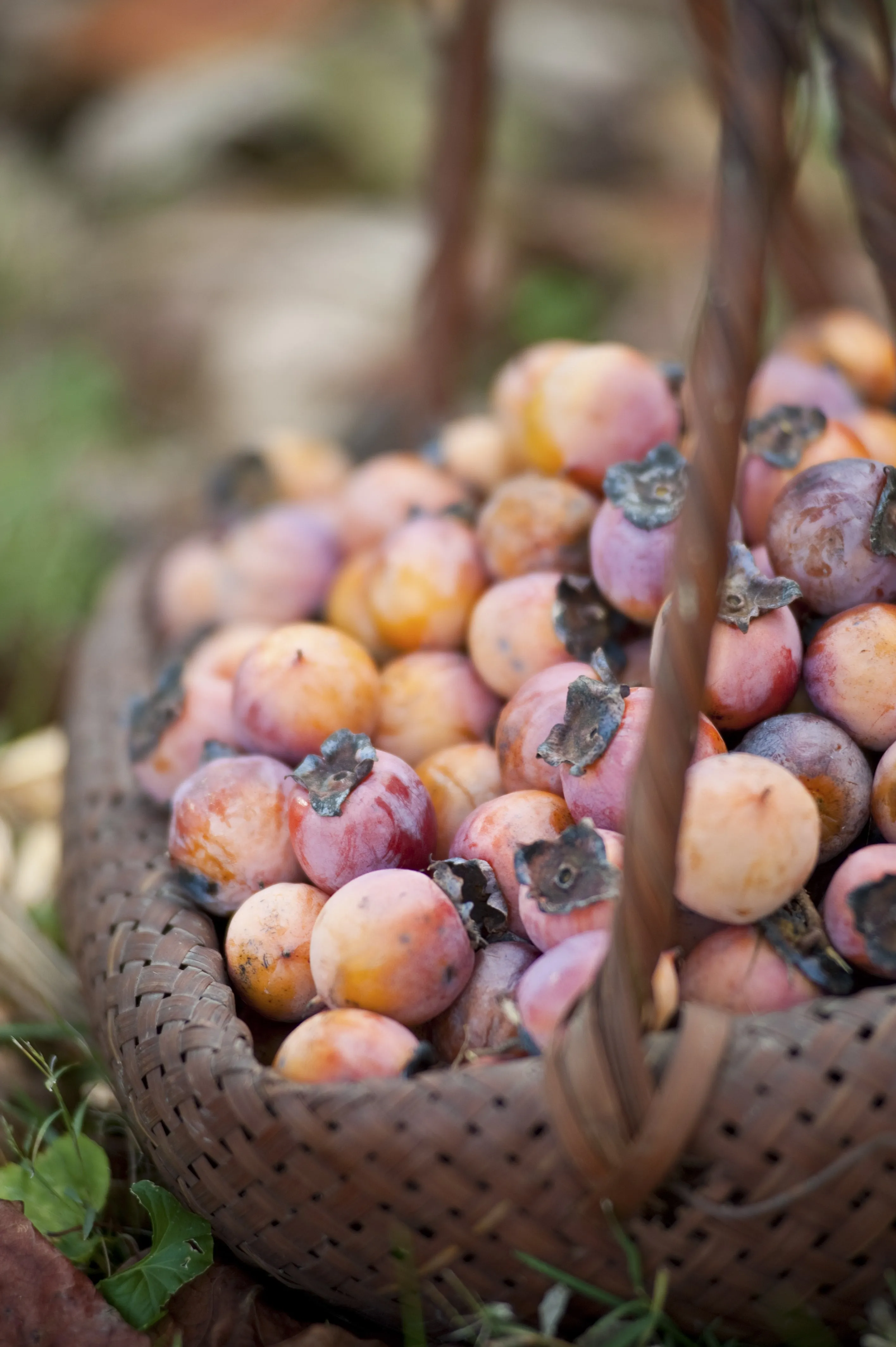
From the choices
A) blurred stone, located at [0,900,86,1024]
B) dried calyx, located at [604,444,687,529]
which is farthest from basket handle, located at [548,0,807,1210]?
blurred stone, located at [0,900,86,1024]

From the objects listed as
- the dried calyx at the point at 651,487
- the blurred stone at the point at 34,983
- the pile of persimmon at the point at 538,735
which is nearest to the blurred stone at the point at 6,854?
the blurred stone at the point at 34,983

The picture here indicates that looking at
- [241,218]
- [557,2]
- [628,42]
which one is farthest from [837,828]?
[557,2]

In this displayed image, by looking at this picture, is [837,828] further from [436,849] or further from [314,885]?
[314,885]

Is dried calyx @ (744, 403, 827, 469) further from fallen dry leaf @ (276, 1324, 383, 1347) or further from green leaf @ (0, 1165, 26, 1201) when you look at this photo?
green leaf @ (0, 1165, 26, 1201)

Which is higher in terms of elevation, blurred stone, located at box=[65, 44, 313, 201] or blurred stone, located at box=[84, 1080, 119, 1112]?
blurred stone, located at box=[65, 44, 313, 201]

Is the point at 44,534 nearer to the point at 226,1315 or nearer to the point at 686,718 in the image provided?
the point at 226,1315

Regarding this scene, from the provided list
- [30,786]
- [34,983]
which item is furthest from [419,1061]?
[30,786]
